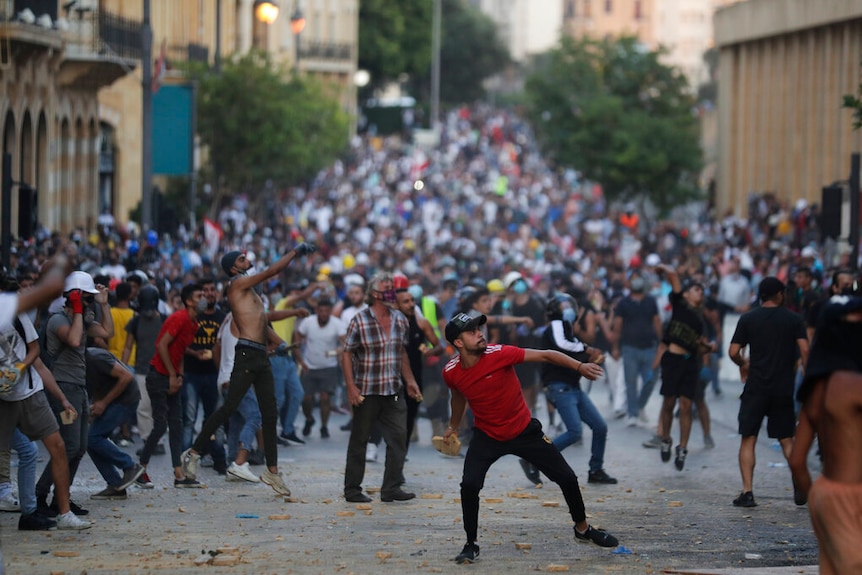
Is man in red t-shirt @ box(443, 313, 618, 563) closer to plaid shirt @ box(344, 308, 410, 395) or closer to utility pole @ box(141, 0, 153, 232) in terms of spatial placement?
plaid shirt @ box(344, 308, 410, 395)

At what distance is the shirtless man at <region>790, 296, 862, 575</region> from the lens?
6344 mm

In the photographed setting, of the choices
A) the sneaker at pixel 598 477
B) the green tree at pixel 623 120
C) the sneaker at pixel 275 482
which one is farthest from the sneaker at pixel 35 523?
the green tree at pixel 623 120

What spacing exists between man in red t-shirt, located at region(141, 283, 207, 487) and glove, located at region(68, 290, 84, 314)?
1.82 metres

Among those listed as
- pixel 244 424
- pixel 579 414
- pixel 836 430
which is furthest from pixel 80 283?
pixel 836 430

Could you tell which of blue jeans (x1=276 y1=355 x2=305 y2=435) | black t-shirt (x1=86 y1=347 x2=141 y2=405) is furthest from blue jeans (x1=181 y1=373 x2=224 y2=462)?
blue jeans (x1=276 y1=355 x2=305 y2=435)

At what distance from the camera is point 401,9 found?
304 feet

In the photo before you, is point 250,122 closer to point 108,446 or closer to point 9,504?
point 108,446

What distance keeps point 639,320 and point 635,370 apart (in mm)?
559

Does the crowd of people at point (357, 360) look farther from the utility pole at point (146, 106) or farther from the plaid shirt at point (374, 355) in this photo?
the utility pole at point (146, 106)

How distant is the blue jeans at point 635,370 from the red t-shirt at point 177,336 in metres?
6.03

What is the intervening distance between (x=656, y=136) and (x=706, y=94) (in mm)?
30391

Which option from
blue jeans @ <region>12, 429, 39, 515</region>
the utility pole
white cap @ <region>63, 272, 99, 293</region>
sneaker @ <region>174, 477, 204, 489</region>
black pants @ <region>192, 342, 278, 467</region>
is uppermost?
the utility pole

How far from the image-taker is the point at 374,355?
11.7 meters

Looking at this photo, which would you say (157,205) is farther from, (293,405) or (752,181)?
(752,181)
